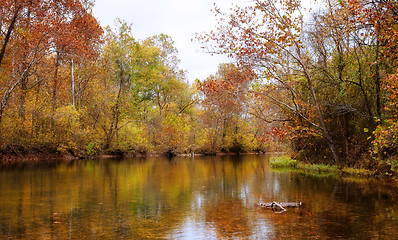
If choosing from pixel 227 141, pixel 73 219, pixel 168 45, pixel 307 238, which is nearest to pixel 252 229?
pixel 307 238

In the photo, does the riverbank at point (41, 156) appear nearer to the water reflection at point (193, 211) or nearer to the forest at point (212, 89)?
the forest at point (212, 89)

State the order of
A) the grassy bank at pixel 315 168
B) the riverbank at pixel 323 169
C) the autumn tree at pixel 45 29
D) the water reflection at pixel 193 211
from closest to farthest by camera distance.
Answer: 1. the water reflection at pixel 193 211
2. the riverbank at pixel 323 169
3. the grassy bank at pixel 315 168
4. the autumn tree at pixel 45 29

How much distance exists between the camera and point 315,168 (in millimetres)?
20844

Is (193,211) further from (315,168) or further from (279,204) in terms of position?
(315,168)

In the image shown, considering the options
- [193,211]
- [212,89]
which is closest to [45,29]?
[212,89]

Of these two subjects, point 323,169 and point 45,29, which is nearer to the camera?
point 323,169

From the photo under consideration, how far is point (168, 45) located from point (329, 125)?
34.2 m

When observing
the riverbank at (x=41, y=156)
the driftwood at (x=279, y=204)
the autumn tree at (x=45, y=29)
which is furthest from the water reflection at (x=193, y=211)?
the riverbank at (x=41, y=156)

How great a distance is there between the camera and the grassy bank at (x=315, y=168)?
1707 cm

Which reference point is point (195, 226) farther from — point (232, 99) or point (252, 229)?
point (232, 99)

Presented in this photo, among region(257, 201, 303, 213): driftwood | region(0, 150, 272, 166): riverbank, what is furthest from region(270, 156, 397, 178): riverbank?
region(0, 150, 272, 166): riverbank

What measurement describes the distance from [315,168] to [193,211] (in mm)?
13853

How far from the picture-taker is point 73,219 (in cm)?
800

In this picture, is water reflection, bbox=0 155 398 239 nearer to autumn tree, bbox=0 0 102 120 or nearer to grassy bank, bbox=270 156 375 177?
grassy bank, bbox=270 156 375 177
